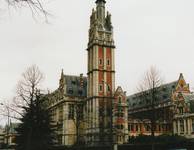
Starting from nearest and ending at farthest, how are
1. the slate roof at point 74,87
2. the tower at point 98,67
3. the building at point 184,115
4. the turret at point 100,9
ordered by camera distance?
the building at point 184,115 → the tower at point 98,67 → the turret at point 100,9 → the slate roof at point 74,87

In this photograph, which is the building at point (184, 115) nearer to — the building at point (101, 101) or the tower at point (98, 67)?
the building at point (101, 101)

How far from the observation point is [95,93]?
75.5 metres

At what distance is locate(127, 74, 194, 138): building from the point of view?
2844 inches

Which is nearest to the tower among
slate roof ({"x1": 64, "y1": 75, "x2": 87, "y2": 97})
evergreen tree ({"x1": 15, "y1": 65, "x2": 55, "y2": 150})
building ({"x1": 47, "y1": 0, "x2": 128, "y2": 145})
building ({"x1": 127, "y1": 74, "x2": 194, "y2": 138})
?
building ({"x1": 47, "y1": 0, "x2": 128, "y2": 145})

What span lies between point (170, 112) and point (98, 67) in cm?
2072

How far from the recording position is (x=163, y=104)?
87375 millimetres

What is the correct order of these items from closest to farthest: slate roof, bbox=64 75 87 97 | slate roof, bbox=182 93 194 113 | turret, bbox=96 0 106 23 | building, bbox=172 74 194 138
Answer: building, bbox=172 74 194 138, slate roof, bbox=182 93 194 113, turret, bbox=96 0 106 23, slate roof, bbox=64 75 87 97

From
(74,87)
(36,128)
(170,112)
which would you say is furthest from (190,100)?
(36,128)

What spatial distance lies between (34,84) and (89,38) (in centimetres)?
4462

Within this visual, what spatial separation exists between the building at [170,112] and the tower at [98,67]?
27.0ft

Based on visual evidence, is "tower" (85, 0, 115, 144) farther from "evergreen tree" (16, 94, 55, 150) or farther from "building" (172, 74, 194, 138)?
"evergreen tree" (16, 94, 55, 150)

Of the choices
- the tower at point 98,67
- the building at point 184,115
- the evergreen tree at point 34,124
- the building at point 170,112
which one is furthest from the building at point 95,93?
the evergreen tree at point 34,124

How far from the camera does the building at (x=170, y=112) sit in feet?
237

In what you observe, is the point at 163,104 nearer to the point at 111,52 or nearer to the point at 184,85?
the point at 184,85
